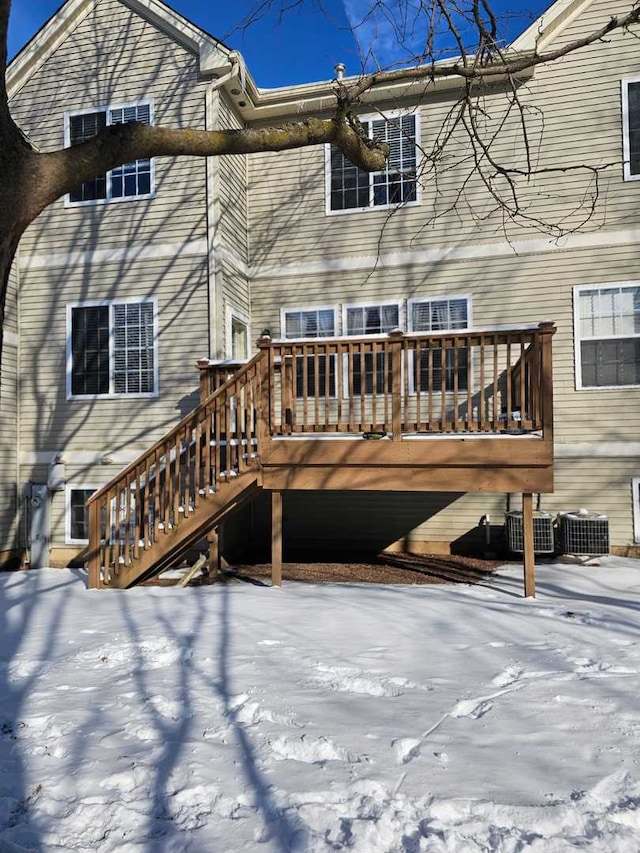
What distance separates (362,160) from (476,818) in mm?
4499

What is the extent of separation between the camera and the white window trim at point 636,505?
819cm

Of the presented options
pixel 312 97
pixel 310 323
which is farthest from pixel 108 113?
pixel 310 323

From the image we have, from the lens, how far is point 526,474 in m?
5.94

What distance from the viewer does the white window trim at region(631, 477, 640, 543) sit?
26.9 feet

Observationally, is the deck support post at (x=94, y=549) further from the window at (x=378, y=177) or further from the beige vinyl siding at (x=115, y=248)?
the window at (x=378, y=177)

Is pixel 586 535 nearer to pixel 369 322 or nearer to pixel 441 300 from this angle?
pixel 441 300

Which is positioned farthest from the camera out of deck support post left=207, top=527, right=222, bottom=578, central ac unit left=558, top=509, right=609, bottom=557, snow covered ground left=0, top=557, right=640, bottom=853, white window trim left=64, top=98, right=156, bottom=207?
white window trim left=64, top=98, right=156, bottom=207

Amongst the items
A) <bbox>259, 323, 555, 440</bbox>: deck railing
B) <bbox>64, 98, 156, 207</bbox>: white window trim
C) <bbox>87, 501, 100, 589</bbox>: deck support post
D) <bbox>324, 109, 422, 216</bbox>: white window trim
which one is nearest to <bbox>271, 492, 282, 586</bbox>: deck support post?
<bbox>259, 323, 555, 440</bbox>: deck railing

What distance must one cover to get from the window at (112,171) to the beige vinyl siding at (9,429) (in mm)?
1771

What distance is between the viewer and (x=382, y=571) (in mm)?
7750

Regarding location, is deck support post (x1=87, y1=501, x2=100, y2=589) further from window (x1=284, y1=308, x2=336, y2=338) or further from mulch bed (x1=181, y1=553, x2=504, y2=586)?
window (x1=284, y1=308, x2=336, y2=338)

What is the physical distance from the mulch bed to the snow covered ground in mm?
1898

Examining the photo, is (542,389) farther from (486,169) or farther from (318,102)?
(318,102)

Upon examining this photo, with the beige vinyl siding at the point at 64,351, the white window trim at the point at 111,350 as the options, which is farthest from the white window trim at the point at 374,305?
the white window trim at the point at 111,350
